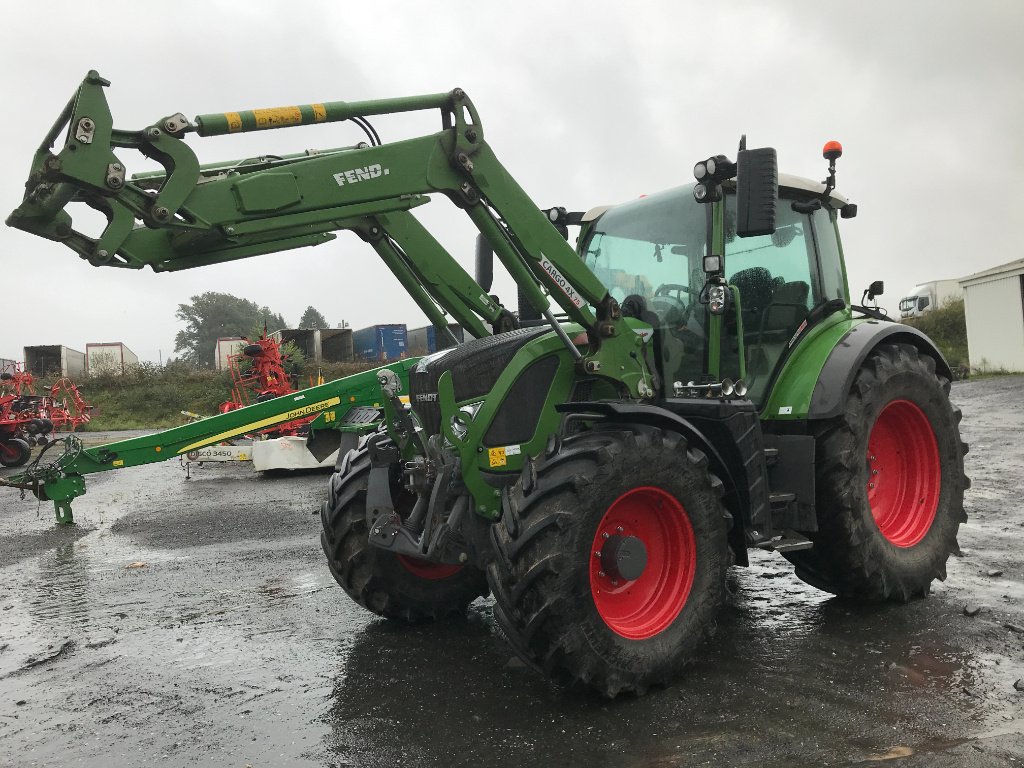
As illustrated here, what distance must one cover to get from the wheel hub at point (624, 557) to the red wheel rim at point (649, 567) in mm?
39

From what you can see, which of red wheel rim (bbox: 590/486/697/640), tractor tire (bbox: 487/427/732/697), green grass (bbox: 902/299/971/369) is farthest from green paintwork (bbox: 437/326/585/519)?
green grass (bbox: 902/299/971/369)

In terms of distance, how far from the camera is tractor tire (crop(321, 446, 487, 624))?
5.04 m

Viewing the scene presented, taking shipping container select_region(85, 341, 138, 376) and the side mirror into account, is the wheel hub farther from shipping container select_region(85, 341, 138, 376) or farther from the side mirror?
shipping container select_region(85, 341, 138, 376)

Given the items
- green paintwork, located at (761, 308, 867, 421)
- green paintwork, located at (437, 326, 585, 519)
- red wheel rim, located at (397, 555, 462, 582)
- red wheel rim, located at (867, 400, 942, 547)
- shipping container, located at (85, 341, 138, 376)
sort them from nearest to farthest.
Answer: green paintwork, located at (437, 326, 585, 519), green paintwork, located at (761, 308, 867, 421), red wheel rim, located at (397, 555, 462, 582), red wheel rim, located at (867, 400, 942, 547), shipping container, located at (85, 341, 138, 376)

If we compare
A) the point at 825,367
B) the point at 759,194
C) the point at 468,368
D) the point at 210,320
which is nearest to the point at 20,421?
the point at 468,368

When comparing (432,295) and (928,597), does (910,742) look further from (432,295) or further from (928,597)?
(432,295)

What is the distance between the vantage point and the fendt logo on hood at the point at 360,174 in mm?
3969

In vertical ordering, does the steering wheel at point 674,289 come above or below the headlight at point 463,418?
above

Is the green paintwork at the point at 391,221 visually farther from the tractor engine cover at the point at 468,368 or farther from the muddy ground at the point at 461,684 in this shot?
the muddy ground at the point at 461,684

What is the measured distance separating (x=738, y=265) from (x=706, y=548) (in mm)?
1880

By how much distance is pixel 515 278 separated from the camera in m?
4.45

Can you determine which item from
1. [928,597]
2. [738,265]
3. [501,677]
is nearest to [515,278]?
[738,265]

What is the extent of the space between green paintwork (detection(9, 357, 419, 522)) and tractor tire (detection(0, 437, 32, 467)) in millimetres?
10233

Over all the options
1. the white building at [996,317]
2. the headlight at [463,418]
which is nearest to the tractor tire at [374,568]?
the headlight at [463,418]
